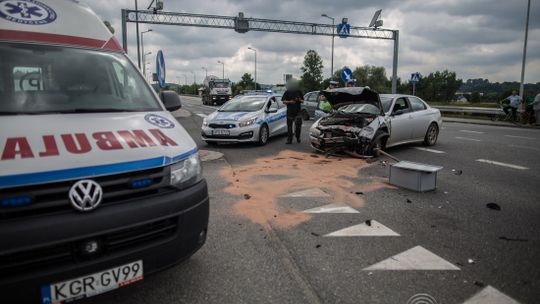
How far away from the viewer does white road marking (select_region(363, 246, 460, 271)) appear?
11.7 ft

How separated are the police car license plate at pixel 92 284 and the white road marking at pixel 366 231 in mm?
2339

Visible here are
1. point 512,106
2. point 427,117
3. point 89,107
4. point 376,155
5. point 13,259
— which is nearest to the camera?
point 13,259

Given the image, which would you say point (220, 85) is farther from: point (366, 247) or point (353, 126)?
point (366, 247)

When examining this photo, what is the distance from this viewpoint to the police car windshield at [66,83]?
3.19 metres

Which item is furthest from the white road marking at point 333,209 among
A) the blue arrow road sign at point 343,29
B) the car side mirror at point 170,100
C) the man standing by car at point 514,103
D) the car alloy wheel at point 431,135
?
the blue arrow road sign at point 343,29

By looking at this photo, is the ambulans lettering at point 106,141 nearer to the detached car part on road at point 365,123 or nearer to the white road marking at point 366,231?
the white road marking at point 366,231

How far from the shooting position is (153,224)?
2699mm

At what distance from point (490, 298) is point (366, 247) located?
1.22 metres

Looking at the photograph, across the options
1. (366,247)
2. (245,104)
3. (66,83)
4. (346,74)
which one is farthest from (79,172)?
(346,74)

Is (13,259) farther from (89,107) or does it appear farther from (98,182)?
(89,107)

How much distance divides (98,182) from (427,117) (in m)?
10.5

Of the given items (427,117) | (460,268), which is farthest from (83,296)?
(427,117)

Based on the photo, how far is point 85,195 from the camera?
2.42 metres

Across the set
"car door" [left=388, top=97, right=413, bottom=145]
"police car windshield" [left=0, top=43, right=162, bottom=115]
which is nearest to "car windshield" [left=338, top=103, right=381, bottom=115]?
"car door" [left=388, top=97, right=413, bottom=145]
